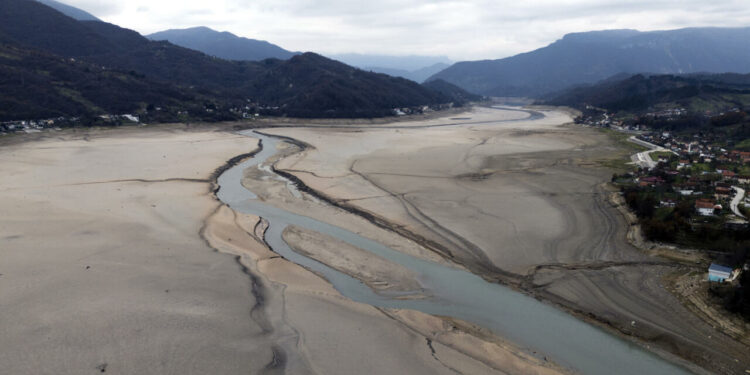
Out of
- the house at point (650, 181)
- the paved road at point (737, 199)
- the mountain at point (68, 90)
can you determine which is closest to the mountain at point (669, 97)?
the house at point (650, 181)

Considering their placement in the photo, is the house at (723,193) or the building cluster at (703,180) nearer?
the building cluster at (703,180)

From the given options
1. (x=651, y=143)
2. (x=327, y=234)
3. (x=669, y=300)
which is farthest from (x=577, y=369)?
(x=651, y=143)

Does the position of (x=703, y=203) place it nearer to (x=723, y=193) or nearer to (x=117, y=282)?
(x=723, y=193)

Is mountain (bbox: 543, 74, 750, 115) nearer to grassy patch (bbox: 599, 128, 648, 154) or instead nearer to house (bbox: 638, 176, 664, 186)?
grassy patch (bbox: 599, 128, 648, 154)

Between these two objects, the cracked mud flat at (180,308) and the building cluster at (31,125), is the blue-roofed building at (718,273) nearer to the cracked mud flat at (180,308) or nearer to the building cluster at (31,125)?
the cracked mud flat at (180,308)

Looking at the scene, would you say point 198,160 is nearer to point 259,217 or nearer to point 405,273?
point 259,217

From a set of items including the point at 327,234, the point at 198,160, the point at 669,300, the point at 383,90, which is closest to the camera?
the point at 669,300
